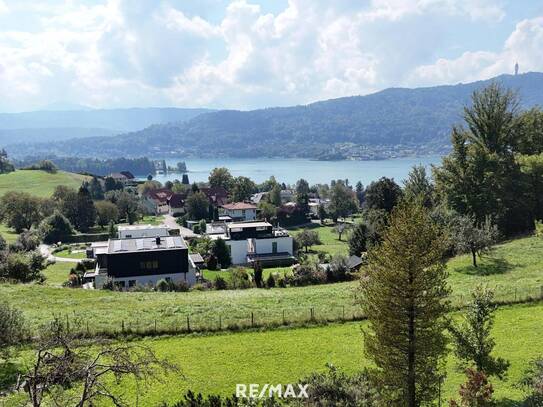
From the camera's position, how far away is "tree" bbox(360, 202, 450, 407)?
10781 mm

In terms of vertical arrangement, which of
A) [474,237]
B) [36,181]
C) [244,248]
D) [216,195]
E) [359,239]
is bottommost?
[244,248]

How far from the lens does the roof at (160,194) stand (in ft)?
388

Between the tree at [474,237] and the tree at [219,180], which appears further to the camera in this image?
the tree at [219,180]

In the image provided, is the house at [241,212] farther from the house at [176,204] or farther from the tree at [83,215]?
the tree at [83,215]

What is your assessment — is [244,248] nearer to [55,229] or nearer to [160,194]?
[55,229]

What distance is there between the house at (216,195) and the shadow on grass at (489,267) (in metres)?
81.4

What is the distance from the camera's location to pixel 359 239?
1871 inches

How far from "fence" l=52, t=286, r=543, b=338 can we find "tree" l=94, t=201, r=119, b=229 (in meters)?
67.6

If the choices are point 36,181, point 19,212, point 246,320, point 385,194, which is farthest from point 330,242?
point 36,181

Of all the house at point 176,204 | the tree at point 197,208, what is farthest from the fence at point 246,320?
the house at point 176,204

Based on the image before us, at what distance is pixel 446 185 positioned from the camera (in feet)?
139

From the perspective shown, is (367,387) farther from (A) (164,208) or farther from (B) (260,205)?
(A) (164,208)
